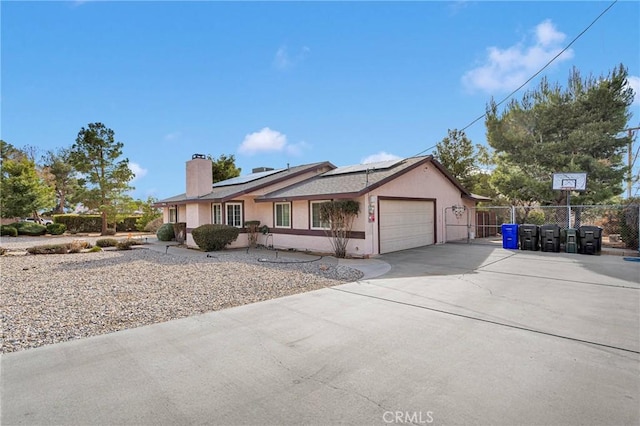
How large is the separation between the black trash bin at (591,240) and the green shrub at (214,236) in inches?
551

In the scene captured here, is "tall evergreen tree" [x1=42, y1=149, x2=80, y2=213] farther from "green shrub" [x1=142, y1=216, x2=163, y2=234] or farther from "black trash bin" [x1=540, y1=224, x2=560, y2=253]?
"black trash bin" [x1=540, y1=224, x2=560, y2=253]

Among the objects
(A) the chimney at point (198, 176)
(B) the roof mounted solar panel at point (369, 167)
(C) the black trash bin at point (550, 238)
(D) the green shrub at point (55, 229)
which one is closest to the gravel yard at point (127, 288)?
(A) the chimney at point (198, 176)

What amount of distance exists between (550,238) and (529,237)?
726 millimetres

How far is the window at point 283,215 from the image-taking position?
15.0m

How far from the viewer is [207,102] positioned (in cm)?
1719

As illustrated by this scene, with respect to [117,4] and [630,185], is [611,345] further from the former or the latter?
[630,185]

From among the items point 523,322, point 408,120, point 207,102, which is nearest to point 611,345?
point 523,322

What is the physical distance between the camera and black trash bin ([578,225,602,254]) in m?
11.9

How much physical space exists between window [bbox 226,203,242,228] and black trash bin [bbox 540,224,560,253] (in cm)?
1319

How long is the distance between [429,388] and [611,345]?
2850 mm

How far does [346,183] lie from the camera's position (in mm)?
13578

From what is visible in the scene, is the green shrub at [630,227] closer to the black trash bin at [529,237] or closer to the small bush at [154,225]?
the black trash bin at [529,237]

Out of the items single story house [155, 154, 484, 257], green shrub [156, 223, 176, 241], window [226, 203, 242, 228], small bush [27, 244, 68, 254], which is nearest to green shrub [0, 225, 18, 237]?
green shrub [156, 223, 176, 241]

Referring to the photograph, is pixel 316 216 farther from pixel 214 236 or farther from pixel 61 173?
pixel 61 173
